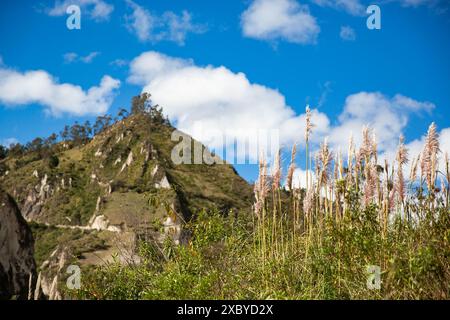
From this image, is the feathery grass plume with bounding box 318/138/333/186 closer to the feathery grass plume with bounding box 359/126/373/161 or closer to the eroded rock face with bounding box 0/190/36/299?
the feathery grass plume with bounding box 359/126/373/161

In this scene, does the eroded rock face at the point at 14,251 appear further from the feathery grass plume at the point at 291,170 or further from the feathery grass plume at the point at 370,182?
the feathery grass plume at the point at 370,182

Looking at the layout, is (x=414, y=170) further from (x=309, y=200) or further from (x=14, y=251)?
(x=14, y=251)

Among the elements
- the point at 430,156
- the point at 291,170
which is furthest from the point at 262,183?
the point at 430,156

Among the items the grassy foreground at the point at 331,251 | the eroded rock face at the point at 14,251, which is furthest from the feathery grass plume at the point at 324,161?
the eroded rock face at the point at 14,251

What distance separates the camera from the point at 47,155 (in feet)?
381

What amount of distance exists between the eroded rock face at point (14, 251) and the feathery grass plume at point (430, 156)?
4755 cm

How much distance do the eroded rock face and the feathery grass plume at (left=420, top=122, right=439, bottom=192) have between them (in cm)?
4755

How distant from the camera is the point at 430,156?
5543mm

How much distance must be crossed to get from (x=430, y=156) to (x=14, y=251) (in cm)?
5595

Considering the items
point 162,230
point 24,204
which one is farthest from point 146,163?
point 162,230

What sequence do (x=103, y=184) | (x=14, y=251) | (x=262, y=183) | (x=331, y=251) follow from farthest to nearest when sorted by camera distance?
(x=103, y=184) < (x=14, y=251) < (x=262, y=183) < (x=331, y=251)

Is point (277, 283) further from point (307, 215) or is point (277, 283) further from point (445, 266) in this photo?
point (445, 266)

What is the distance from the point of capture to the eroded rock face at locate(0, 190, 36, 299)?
163 ft

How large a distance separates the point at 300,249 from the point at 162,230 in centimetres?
215
